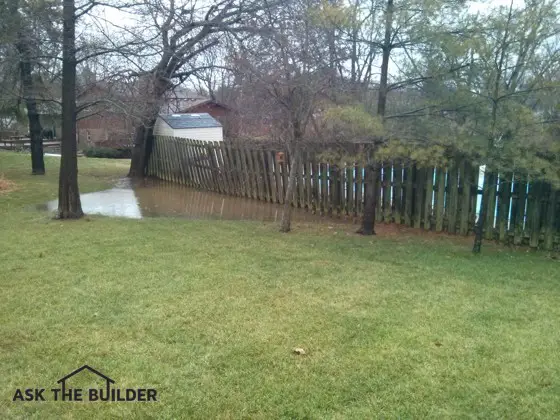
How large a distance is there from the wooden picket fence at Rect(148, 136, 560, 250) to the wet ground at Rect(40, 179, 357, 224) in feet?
1.21

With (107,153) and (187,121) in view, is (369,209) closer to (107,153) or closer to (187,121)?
(187,121)

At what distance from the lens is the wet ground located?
1052cm

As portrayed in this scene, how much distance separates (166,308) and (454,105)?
5.11 m

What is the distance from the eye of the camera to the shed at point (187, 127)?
726 inches

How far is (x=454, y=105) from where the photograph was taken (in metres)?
7.04

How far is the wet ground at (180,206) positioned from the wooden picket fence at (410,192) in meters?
0.37

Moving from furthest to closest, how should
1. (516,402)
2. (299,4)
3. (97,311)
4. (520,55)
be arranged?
1. (299,4)
2. (520,55)
3. (97,311)
4. (516,402)

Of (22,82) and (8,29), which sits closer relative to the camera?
(8,29)

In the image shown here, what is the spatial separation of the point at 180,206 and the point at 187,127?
7.74m

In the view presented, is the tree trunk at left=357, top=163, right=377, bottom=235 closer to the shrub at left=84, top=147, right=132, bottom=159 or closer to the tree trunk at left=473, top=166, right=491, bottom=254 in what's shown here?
the tree trunk at left=473, top=166, right=491, bottom=254

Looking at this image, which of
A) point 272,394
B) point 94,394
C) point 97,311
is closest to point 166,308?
point 97,311

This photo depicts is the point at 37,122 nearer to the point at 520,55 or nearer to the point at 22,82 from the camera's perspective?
the point at 22,82

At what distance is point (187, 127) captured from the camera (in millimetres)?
18859
